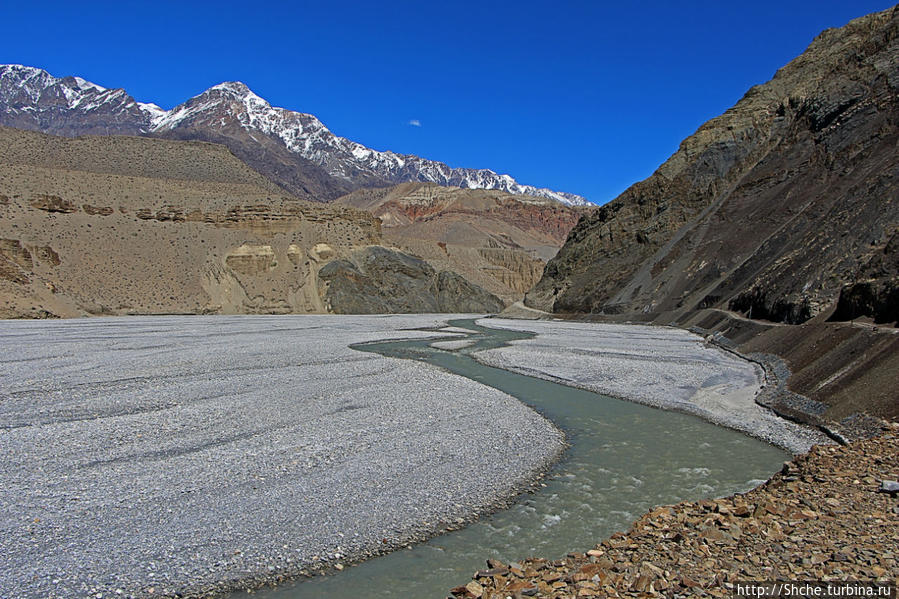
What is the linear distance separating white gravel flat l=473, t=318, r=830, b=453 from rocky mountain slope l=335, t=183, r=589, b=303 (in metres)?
70.4

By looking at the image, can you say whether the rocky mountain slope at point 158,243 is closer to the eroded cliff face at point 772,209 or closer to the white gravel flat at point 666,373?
the eroded cliff face at point 772,209

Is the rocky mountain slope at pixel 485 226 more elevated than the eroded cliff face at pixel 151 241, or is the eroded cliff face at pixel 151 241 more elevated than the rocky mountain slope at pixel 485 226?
the rocky mountain slope at pixel 485 226

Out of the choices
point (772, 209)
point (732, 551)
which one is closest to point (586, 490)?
point (732, 551)

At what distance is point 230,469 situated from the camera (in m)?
9.66

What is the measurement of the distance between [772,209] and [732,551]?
39.9m

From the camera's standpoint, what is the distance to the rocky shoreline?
5.02 m

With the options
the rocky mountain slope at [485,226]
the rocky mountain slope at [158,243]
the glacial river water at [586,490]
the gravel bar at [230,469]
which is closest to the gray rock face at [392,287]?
the rocky mountain slope at [158,243]

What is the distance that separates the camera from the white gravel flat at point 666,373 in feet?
44.7

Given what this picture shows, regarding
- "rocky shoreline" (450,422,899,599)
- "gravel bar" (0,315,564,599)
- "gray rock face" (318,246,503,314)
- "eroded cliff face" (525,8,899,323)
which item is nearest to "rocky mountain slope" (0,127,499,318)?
"gray rock face" (318,246,503,314)

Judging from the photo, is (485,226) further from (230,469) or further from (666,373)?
(230,469)

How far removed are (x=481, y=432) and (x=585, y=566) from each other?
7.07 meters

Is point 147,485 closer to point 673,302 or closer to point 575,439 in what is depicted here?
point 575,439

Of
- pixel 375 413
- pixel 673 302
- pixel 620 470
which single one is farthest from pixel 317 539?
pixel 673 302

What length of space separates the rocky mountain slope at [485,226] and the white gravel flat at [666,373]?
70.4m
